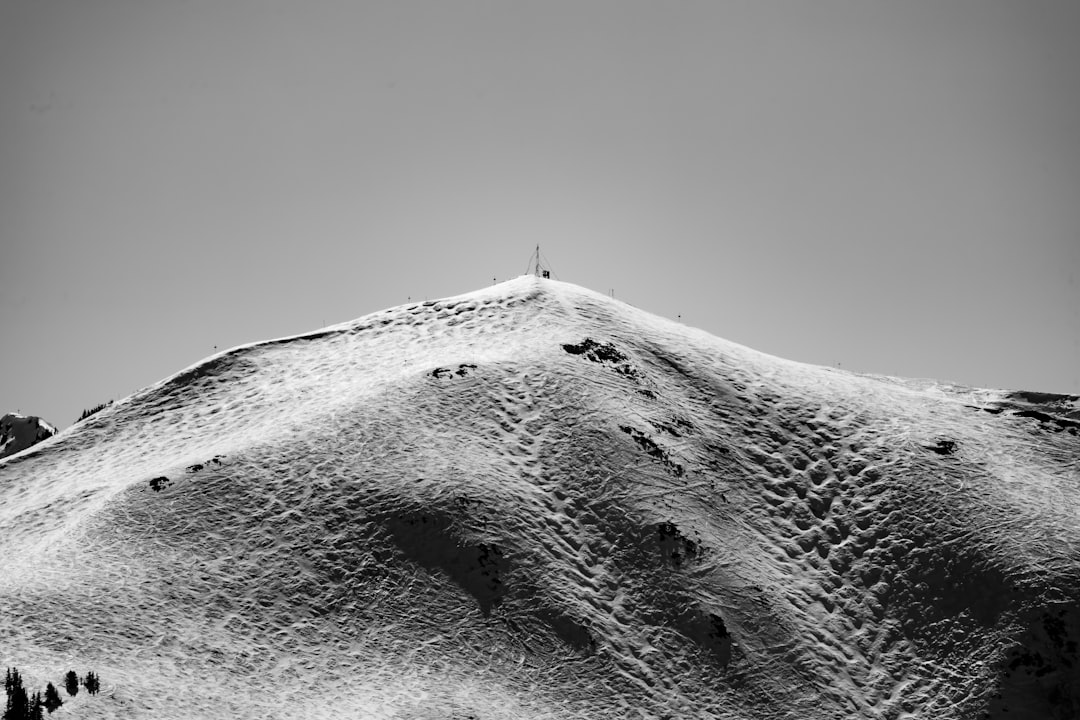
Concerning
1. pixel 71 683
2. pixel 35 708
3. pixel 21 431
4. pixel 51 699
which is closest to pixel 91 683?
pixel 71 683

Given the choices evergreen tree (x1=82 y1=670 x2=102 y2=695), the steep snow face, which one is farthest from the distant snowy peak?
evergreen tree (x1=82 y1=670 x2=102 y2=695)

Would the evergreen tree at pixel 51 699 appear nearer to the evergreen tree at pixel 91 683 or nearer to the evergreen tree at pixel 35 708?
the evergreen tree at pixel 35 708

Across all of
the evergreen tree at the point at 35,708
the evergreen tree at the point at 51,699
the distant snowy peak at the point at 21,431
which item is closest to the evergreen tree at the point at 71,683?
the evergreen tree at the point at 51,699

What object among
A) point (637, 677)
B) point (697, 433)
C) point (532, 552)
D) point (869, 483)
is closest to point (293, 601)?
point (532, 552)

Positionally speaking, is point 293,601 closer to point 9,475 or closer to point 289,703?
point 289,703

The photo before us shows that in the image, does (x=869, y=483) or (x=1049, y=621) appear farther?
(x=869, y=483)

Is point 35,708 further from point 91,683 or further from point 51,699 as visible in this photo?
point 91,683
